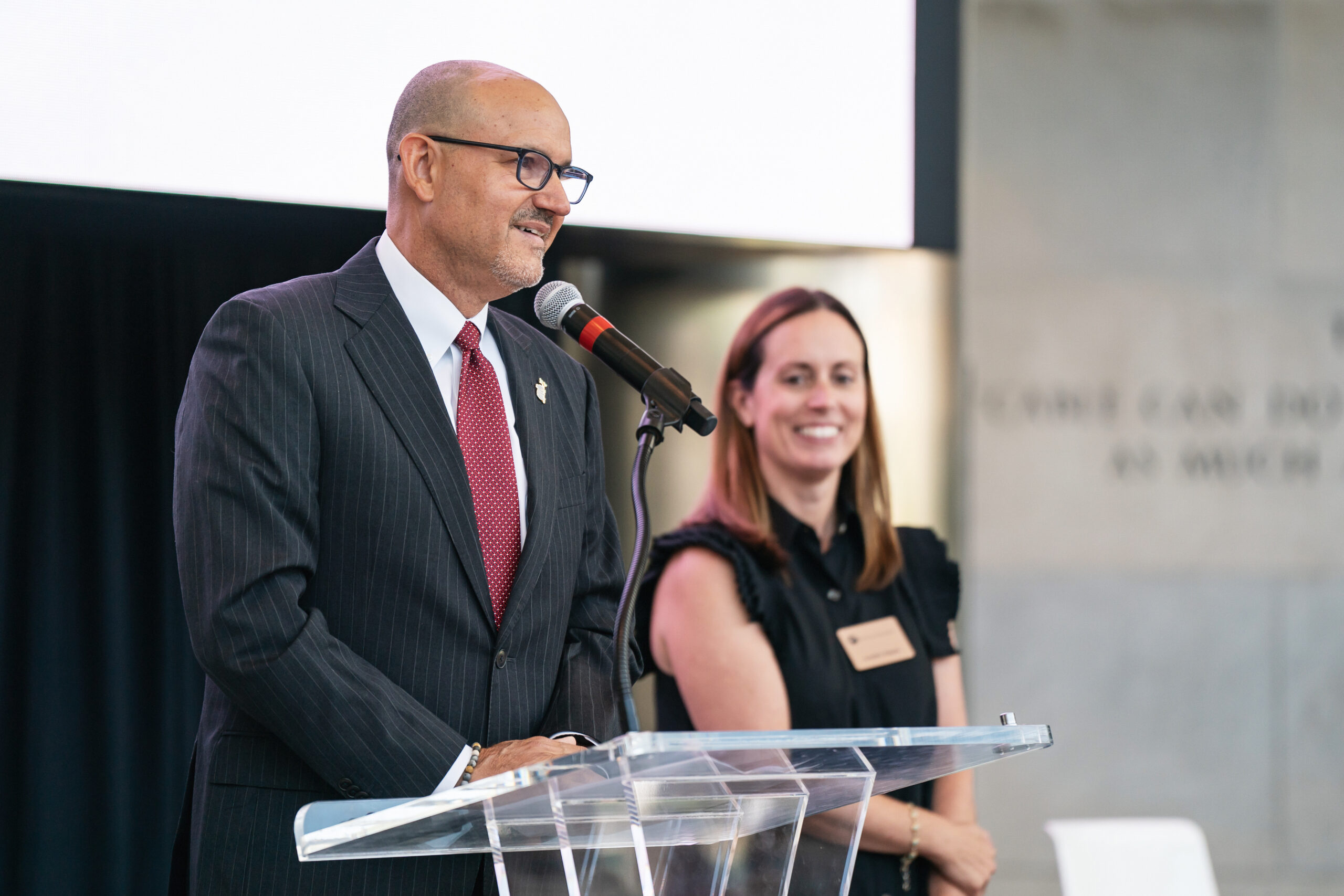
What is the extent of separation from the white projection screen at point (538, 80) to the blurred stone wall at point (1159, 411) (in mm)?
1910

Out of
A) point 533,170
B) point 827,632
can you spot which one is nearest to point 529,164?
point 533,170

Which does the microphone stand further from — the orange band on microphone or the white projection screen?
the white projection screen

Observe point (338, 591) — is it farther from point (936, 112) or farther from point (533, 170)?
point (936, 112)

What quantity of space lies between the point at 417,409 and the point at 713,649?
1244 millimetres

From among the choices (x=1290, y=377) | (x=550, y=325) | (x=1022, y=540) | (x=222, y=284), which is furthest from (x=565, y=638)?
(x=1290, y=377)

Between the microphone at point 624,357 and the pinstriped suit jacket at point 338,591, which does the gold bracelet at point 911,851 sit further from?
the microphone at point 624,357

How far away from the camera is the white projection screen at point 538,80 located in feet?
7.91

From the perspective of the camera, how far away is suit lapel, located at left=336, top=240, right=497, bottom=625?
162 cm

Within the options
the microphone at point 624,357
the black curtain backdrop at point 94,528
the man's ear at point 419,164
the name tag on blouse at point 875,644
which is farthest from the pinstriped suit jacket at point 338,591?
the name tag on blouse at point 875,644

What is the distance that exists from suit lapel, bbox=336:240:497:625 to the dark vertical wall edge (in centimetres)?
199

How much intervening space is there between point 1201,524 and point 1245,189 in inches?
55.4

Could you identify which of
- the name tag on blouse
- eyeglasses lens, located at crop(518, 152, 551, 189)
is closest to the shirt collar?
eyeglasses lens, located at crop(518, 152, 551, 189)

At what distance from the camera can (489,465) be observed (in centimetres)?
173

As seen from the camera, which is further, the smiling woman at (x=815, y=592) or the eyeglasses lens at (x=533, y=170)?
the smiling woman at (x=815, y=592)
